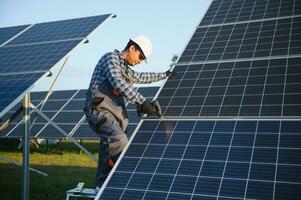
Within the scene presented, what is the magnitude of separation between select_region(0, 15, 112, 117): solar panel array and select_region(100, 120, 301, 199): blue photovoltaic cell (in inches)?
143

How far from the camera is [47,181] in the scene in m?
12.7

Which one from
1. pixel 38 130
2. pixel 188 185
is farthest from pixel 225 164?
pixel 38 130

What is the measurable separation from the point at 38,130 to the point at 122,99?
52.6ft

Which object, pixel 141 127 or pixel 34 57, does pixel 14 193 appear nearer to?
pixel 34 57

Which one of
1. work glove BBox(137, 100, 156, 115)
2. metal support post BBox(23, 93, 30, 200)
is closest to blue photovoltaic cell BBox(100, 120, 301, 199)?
work glove BBox(137, 100, 156, 115)

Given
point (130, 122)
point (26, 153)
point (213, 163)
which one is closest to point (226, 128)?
point (213, 163)

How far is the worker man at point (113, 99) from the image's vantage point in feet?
18.8

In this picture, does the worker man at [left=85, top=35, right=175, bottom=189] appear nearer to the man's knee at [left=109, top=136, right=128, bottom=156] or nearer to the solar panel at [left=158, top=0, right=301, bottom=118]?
the man's knee at [left=109, top=136, right=128, bottom=156]

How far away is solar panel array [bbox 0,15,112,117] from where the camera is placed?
901cm

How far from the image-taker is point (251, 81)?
6465mm

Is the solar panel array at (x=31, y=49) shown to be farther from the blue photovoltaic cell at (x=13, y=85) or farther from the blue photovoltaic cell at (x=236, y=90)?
the blue photovoltaic cell at (x=236, y=90)

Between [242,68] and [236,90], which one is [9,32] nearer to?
[242,68]

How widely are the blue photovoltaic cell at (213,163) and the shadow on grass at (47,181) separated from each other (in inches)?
216

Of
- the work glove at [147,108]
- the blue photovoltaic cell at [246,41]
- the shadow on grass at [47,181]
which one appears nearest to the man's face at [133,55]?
the work glove at [147,108]
